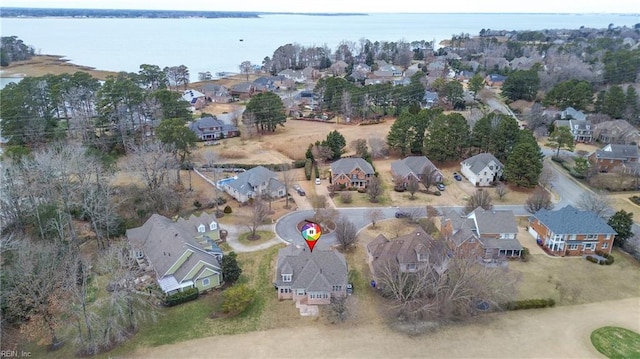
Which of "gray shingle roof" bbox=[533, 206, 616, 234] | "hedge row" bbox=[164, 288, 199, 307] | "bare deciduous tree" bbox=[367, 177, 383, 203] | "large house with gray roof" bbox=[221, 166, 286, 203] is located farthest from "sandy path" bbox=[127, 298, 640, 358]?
"large house with gray roof" bbox=[221, 166, 286, 203]

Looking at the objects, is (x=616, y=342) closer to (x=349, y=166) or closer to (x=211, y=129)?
(x=349, y=166)

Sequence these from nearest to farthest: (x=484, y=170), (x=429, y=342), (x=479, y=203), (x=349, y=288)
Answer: (x=429, y=342)
(x=349, y=288)
(x=479, y=203)
(x=484, y=170)

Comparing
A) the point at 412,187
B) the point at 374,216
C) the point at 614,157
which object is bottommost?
the point at 374,216

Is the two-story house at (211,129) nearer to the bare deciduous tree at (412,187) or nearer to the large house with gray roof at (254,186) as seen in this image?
the large house with gray roof at (254,186)

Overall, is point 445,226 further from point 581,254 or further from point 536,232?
point 581,254

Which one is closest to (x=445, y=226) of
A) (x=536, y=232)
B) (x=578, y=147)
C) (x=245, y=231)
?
(x=536, y=232)

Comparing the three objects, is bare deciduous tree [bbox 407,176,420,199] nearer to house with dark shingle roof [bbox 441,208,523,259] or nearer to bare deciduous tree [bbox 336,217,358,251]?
house with dark shingle roof [bbox 441,208,523,259]

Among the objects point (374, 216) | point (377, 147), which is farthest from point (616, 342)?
point (377, 147)

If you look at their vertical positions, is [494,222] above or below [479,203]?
above
